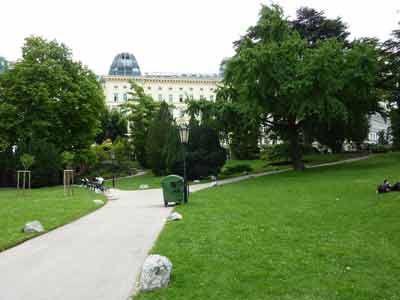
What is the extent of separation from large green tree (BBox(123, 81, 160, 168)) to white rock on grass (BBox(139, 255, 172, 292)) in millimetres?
42837

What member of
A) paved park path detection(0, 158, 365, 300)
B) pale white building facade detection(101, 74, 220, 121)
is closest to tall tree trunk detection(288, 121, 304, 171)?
paved park path detection(0, 158, 365, 300)

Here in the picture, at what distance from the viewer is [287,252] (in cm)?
666

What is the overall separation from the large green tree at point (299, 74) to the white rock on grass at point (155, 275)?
2105cm

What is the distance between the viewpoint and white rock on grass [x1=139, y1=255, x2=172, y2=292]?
5.13 meters

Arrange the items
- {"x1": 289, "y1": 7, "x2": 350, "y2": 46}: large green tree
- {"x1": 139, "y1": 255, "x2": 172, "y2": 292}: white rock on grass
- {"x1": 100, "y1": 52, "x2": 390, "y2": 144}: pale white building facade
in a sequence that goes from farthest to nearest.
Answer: {"x1": 100, "y1": 52, "x2": 390, "y2": 144}: pale white building facade → {"x1": 289, "y1": 7, "x2": 350, "y2": 46}: large green tree → {"x1": 139, "y1": 255, "x2": 172, "y2": 292}: white rock on grass

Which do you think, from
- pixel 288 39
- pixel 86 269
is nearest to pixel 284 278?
pixel 86 269

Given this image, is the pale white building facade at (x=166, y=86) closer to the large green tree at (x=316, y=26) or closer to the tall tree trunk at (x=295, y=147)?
the large green tree at (x=316, y=26)

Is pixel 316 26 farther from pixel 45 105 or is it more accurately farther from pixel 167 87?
pixel 167 87

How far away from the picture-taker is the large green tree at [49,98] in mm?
33125

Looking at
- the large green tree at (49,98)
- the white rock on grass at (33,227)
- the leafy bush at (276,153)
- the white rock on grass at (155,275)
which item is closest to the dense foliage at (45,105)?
the large green tree at (49,98)

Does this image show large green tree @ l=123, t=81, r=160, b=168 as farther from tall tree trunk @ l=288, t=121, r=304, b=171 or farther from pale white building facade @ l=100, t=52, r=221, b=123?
pale white building facade @ l=100, t=52, r=221, b=123

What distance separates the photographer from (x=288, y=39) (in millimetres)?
27172

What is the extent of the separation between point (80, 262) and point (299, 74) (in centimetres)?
2175

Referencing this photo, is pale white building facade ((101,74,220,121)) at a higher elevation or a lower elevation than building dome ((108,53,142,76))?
lower
